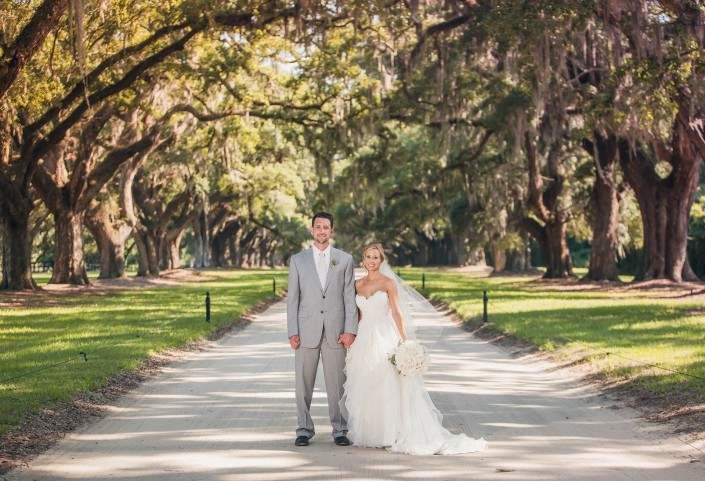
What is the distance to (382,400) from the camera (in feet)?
28.5

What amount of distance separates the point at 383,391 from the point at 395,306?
2.49ft

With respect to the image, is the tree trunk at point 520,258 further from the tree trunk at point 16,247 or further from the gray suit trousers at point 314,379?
the gray suit trousers at point 314,379

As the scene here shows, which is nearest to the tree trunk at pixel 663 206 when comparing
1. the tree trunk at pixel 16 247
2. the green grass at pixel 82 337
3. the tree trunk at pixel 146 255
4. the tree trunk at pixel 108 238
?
the green grass at pixel 82 337

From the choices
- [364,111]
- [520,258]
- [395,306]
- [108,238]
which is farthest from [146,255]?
[395,306]

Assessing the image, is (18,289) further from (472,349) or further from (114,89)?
(472,349)

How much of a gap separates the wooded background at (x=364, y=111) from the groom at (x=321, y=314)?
7522 mm

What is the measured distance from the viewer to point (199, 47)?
91.4ft

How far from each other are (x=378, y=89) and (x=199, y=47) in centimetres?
564

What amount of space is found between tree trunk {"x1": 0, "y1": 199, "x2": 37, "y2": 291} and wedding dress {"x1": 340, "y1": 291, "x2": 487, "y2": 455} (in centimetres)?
2542

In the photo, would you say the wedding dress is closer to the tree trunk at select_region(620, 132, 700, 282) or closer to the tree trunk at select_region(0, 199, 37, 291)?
the tree trunk at select_region(0, 199, 37, 291)

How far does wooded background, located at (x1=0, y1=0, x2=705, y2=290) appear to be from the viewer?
2177 cm

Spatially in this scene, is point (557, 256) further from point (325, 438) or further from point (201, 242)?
point (325, 438)

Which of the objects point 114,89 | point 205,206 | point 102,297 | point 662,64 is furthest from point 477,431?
point 205,206

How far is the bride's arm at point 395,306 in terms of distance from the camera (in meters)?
8.95
